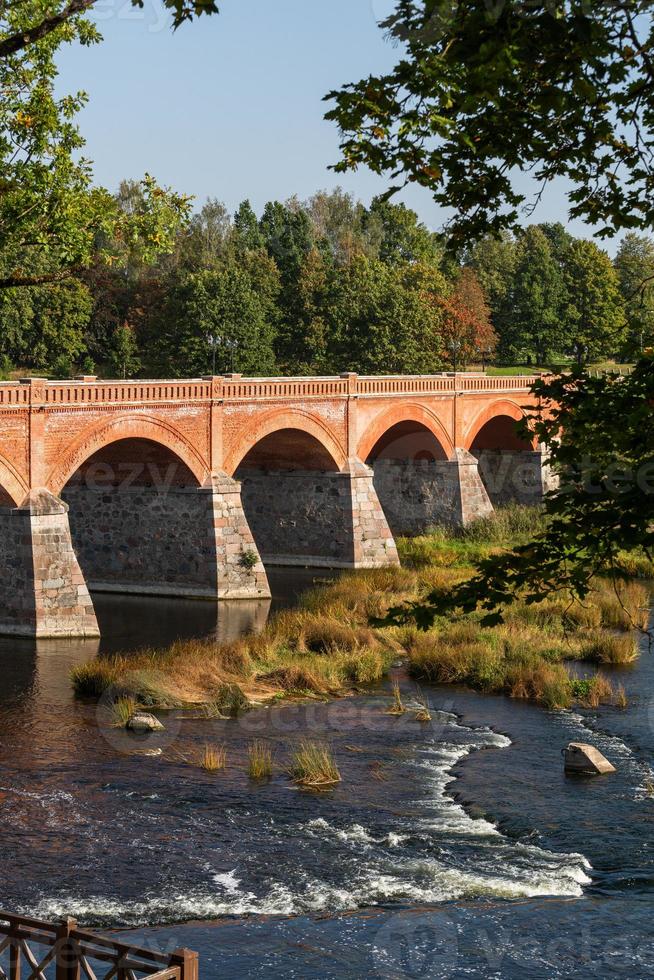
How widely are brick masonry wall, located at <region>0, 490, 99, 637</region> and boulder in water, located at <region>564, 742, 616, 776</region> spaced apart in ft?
46.5

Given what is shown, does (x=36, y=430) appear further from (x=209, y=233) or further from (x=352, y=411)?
(x=209, y=233)

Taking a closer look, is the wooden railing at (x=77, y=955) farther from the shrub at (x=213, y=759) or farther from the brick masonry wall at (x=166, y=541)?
the brick masonry wall at (x=166, y=541)

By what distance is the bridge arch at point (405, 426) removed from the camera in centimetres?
4300

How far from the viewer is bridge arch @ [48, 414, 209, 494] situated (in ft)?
101

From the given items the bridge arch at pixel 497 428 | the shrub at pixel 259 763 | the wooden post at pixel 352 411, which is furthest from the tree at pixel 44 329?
the shrub at pixel 259 763

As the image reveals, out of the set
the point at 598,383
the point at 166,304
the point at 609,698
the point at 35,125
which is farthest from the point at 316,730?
the point at 166,304

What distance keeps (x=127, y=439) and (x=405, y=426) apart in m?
15.7

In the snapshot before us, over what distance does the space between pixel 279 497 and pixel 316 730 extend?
21487mm

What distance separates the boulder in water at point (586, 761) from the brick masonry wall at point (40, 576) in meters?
14.2

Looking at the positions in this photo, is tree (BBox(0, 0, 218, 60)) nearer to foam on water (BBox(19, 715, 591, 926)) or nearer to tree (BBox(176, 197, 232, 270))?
foam on water (BBox(19, 715, 591, 926))

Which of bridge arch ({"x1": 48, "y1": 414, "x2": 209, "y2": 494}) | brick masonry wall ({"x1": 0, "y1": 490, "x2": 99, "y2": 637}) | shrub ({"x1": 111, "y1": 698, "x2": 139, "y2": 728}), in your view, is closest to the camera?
shrub ({"x1": 111, "y1": 698, "x2": 139, "y2": 728})

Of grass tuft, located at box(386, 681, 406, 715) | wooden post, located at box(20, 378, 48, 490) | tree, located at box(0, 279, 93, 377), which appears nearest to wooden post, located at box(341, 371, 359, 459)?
wooden post, located at box(20, 378, 48, 490)

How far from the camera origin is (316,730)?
21797mm

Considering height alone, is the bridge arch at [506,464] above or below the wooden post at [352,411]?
below
